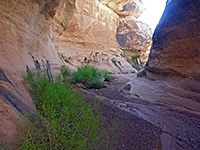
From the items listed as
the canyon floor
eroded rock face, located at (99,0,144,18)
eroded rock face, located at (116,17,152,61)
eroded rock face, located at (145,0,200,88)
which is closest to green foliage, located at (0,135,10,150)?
the canyon floor

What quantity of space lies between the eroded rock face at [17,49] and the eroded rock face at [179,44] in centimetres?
330

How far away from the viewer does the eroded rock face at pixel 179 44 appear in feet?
8.67

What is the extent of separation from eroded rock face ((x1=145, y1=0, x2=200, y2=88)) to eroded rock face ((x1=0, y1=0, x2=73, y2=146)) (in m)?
3.30

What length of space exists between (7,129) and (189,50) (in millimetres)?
3650

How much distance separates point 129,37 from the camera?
19.1m

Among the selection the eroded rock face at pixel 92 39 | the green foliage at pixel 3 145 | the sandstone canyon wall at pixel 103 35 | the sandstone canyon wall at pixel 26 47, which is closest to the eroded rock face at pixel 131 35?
the sandstone canyon wall at pixel 103 35

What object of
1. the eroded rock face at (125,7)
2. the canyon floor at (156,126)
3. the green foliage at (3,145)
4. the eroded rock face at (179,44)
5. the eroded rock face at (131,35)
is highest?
the eroded rock face at (125,7)

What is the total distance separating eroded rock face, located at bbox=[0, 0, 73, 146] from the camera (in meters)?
1.31

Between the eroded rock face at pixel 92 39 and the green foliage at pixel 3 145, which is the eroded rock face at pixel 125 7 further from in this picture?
the green foliage at pixel 3 145

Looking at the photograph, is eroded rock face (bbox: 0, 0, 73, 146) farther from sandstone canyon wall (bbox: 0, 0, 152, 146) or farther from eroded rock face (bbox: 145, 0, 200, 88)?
eroded rock face (bbox: 145, 0, 200, 88)

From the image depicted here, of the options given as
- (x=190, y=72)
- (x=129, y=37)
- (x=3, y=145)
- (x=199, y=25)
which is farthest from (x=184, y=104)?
(x=129, y=37)

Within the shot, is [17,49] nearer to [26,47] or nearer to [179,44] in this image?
[26,47]

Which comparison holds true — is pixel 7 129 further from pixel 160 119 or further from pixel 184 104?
pixel 184 104

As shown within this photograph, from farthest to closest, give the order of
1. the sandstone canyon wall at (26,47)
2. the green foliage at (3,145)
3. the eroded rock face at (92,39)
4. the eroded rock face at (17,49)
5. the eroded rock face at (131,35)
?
the eroded rock face at (131,35)
the eroded rock face at (92,39)
the sandstone canyon wall at (26,47)
the eroded rock face at (17,49)
the green foliage at (3,145)
